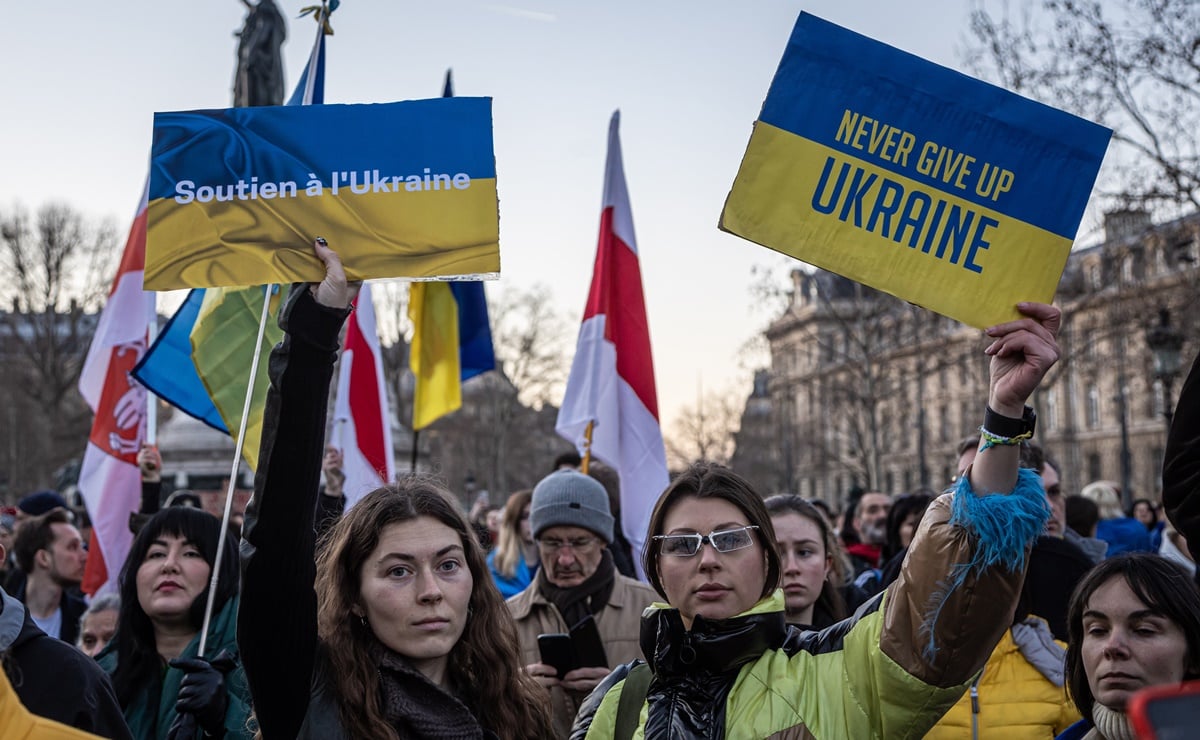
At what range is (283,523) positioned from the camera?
2566 millimetres

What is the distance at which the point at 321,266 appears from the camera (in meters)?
2.82

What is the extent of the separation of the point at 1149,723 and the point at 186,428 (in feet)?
61.7

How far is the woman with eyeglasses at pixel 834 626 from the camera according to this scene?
218 centimetres

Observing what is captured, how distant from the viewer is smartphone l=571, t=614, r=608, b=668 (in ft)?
13.2

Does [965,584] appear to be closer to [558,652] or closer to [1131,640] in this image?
[1131,640]

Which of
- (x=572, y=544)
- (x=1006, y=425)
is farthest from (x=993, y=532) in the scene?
(x=572, y=544)

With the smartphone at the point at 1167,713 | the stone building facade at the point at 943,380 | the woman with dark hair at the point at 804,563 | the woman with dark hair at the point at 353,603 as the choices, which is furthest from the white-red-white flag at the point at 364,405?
Answer: the smartphone at the point at 1167,713

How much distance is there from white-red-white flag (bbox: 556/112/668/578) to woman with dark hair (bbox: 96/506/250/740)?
288 cm

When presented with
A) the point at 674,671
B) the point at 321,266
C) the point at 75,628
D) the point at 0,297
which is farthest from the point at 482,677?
the point at 0,297

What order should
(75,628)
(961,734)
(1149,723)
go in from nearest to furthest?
(1149,723) < (961,734) < (75,628)

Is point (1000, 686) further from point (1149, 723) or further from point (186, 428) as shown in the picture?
point (186, 428)

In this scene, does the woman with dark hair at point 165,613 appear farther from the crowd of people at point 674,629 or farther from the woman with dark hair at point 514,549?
the woman with dark hair at point 514,549

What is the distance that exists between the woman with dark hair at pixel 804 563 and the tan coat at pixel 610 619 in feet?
1.75

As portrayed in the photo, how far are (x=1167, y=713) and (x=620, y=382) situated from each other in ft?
19.5
